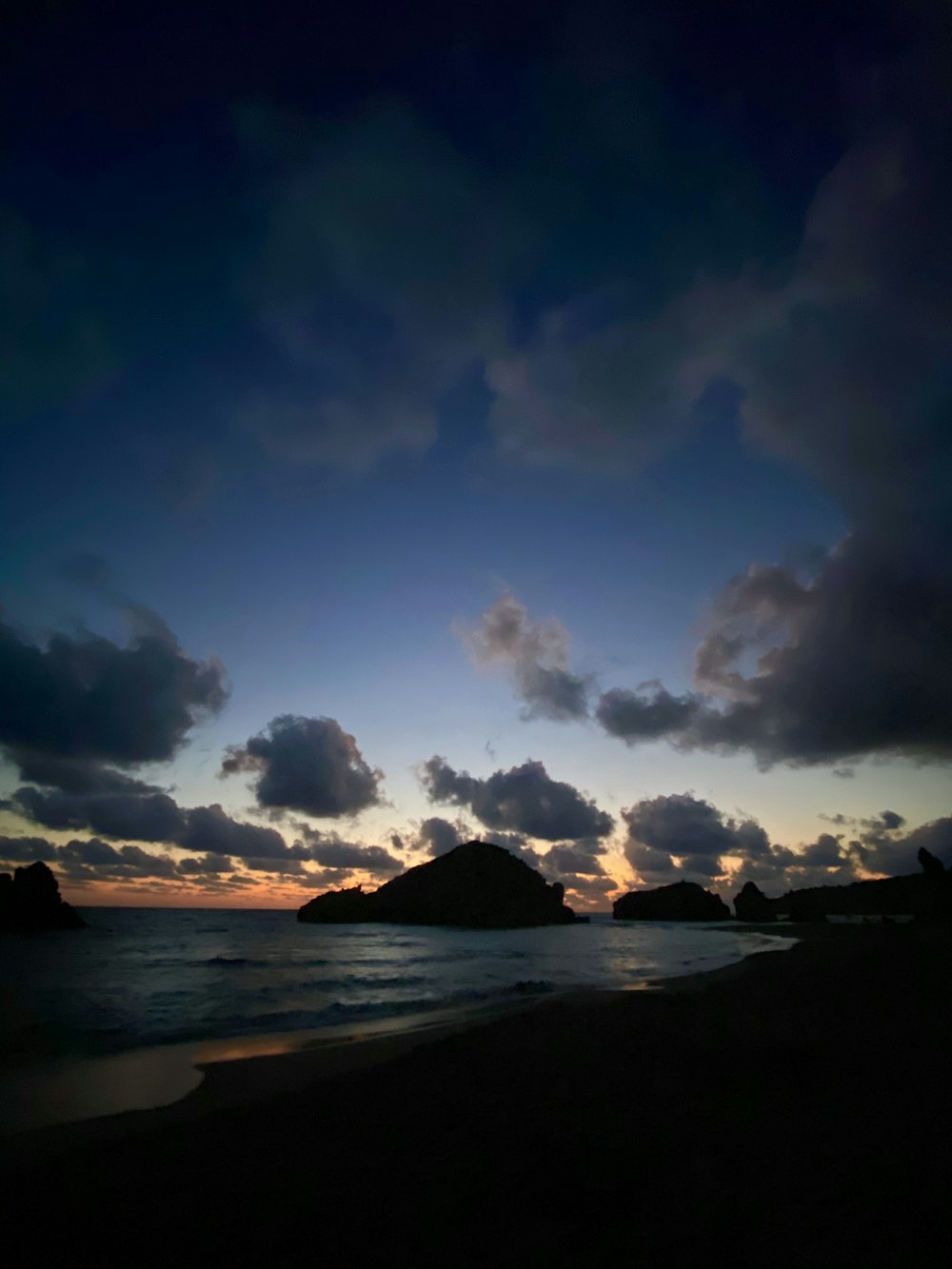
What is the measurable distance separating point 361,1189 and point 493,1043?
7.44m

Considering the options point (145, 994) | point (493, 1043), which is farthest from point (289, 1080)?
point (145, 994)

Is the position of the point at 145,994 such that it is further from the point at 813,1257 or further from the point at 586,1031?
the point at 813,1257

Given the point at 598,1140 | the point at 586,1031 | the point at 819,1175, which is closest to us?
the point at 819,1175

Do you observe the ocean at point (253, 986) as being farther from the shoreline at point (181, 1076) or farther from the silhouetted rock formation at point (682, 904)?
the silhouetted rock formation at point (682, 904)

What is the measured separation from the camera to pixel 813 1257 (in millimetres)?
4293

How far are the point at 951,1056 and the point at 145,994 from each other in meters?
27.1

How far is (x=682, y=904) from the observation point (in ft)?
573

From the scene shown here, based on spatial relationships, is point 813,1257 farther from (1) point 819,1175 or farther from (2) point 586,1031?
(2) point 586,1031

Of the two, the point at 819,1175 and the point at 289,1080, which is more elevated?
the point at 819,1175

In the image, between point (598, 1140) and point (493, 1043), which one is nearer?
point (598, 1140)

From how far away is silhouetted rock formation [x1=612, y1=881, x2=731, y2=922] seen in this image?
173 meters

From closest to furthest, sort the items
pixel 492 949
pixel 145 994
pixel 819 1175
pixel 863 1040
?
pixel 819 1175, pixel 863 1040, pixel 145 994, pixel 492 949

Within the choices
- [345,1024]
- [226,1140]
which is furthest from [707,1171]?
[345,1024]

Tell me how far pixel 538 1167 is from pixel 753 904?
173m
